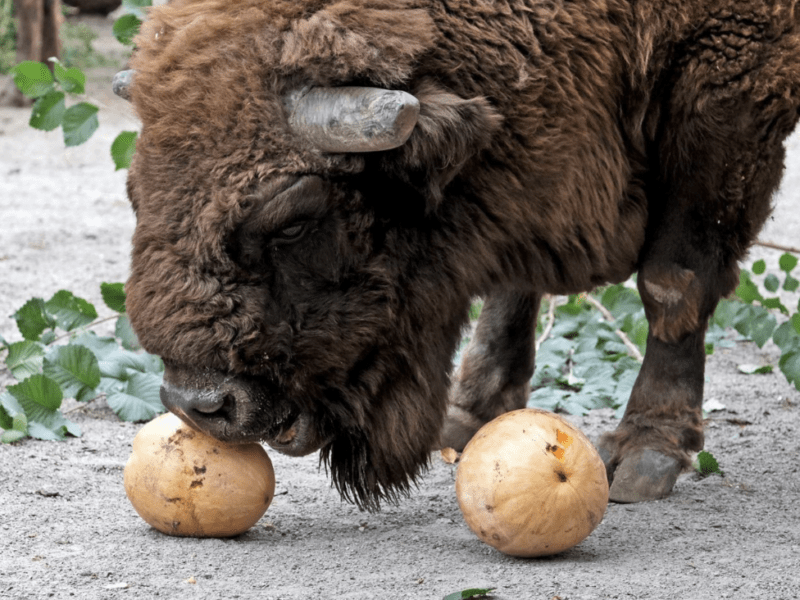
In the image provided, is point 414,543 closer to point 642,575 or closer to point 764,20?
point 642,575

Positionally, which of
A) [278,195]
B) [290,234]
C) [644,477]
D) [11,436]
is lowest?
[11,436]

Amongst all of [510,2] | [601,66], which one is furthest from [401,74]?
[601,66]

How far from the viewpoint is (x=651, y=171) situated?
4.11 meters

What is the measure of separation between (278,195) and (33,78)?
2.75 meters

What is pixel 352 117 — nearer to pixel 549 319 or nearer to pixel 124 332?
pixel 124 332

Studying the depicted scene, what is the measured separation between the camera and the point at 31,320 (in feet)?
17.4

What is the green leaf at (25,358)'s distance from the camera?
5.01 metres

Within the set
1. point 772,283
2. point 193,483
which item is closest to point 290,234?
point 193,483

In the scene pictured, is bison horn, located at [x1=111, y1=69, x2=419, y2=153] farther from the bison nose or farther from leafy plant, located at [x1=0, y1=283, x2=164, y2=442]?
leafy plant, located at [x1=0, y1=283, x2=164, y2=442]

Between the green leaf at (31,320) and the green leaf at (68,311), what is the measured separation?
62 mm

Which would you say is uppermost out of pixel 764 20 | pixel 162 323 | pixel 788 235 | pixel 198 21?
pixel 764 20

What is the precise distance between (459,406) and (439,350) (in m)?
1.28

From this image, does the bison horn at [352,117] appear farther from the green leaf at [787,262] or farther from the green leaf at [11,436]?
the green leaf at [787,262]

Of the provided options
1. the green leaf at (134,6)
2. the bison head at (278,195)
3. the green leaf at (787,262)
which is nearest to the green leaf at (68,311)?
the green leaf at (134,6)
